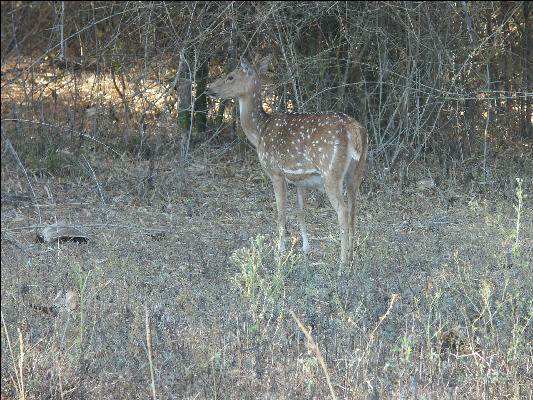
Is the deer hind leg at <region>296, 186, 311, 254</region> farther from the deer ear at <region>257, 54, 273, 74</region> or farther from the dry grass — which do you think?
the deer ear at <region>257, 54, 273, 74</region>

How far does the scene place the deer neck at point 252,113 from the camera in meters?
7.86

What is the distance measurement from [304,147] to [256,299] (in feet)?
8.74

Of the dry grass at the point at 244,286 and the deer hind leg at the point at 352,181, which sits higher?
the deer hind leg at the point at 352,181

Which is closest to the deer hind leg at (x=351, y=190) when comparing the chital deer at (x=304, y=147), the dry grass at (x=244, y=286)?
the chital deer at (x=304, y=147)

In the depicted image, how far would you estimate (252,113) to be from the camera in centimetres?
789

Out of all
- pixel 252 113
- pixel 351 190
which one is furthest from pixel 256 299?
pixel 252 113

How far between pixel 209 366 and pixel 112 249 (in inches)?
115

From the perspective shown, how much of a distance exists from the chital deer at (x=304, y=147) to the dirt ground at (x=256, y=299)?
41 centimetres

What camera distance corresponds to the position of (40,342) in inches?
177

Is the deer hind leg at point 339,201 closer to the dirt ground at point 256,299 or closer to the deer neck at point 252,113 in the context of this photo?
the dirt ground at point 256,299

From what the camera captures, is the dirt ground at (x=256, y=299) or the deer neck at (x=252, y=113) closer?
the dirt ground at (x=256, y=299)

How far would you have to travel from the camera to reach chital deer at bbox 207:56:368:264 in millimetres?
6699

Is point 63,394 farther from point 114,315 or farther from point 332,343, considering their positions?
point 332,343

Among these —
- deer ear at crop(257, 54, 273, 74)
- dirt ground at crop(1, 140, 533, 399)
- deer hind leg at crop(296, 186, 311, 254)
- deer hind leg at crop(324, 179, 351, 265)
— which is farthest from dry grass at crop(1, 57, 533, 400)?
deer ear at crop(257, 54, 273, 74)
